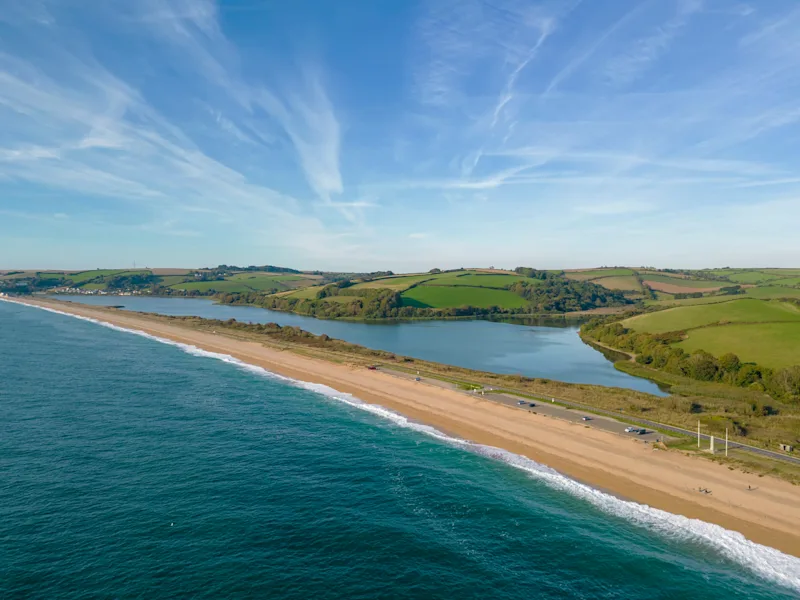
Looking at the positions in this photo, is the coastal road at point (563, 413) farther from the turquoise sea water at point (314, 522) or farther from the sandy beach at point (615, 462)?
the turquoise sea water at point (314, 522)

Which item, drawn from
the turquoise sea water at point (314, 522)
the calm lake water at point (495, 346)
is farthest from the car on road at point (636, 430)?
the calm lake water at point (495, 346)

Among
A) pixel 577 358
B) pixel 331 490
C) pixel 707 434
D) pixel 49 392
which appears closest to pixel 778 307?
pixel 577 358

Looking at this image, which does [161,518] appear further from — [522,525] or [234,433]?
[522,525]

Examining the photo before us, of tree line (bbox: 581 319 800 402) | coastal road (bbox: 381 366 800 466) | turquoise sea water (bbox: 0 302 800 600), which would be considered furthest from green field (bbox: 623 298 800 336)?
turquoise sea water (bbox: 0 302 800 600)

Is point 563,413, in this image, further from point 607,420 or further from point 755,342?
point 755,342

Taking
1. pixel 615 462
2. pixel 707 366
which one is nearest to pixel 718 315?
pixel 707 366

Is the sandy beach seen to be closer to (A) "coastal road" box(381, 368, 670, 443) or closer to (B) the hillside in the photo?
(A) "coastal road" box(381, 368, 670, 443)

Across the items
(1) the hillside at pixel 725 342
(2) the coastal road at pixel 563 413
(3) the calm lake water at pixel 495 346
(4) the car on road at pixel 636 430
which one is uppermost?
(1) the hillside at pixel 725 342
